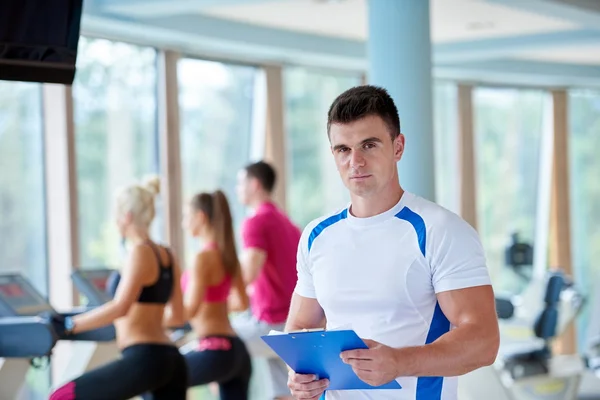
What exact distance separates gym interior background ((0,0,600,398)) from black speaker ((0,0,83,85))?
10.4ft

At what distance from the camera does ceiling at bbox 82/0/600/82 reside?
274 inches

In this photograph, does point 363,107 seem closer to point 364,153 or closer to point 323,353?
point 364,153

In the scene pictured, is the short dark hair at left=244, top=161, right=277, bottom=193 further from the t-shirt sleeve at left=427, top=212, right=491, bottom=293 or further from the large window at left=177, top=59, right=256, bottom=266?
the t-shirt sleeve at left=427, top=212, right=491, bottom=293

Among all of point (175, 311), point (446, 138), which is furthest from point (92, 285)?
point (446, 138)

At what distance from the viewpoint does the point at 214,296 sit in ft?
16.6

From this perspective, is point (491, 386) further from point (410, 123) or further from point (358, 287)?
point (358, 287)

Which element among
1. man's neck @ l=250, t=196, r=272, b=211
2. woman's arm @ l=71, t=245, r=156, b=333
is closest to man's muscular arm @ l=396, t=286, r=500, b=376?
woman's arm @ l=71, t=245, r=156, b=333

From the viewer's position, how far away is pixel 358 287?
238 centimetres

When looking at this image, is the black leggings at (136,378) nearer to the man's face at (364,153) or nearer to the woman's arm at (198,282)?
the woman's arm at (198,282)

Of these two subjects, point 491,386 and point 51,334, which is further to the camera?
point 491,386

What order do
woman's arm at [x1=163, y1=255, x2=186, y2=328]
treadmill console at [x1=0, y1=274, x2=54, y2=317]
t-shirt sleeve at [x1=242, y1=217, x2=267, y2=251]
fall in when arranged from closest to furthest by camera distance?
1. woman's arm at [x1=163, y1=255, x2=186, y2=328]
2. treadmill console at [x1=0, y1=274, x2=54, y2=317]
3. t-shirt sleeve at [x1=242, y1=217, x2=267, y2=251]

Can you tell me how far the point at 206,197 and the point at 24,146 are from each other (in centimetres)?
224

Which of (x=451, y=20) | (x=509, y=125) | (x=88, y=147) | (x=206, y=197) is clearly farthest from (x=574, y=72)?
(x=206, y=197)

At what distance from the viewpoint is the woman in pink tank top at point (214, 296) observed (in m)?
5.00
